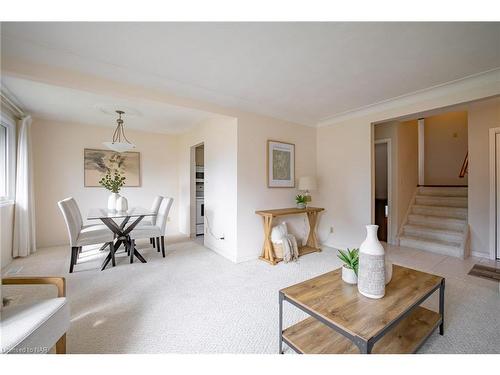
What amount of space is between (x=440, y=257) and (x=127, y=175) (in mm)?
5613

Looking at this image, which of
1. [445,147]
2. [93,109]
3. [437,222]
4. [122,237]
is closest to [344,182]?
[437,222]

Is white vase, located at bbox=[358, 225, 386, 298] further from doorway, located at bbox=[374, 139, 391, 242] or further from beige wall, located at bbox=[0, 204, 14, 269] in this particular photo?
beige wall, located at bbox=[0, 204, 14, 269]

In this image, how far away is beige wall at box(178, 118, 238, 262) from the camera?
3.12 metres

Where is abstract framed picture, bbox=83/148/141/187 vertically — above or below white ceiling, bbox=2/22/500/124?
below

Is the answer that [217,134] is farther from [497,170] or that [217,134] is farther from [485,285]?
[497,170]

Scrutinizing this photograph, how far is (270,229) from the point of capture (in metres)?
3.11

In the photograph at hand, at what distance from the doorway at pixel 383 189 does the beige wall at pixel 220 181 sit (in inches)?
116

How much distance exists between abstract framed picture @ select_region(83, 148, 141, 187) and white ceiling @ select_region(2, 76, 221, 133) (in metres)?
0.56

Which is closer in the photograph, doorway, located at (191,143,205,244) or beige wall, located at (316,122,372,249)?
beige wall, located at (316,122,372,249)

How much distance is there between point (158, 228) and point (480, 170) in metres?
5.02

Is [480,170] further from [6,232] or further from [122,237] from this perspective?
[6,232]

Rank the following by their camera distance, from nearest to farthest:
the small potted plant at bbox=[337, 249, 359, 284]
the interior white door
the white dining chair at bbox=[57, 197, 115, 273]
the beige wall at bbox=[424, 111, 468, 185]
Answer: the small potted plant at bbox=[337, 249, 359, 284] → the white dining chair at bbox=[57, 197, 115, 273] → the interior white door → the beige wall at bbox=[424, 111, 468, 185]

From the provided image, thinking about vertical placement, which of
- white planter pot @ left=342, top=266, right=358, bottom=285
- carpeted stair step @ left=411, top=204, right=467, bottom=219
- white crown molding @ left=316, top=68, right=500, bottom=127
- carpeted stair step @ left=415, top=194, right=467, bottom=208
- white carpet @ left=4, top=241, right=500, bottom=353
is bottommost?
white carpet @ left=4, top=241, right=500, bottom=353

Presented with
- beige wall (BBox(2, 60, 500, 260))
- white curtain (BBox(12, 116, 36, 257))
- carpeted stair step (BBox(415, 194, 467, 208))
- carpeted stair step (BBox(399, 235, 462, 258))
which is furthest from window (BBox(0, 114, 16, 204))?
carpeted stair step (BBox(415, 194, 467, 208))
